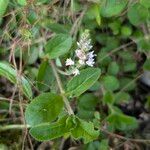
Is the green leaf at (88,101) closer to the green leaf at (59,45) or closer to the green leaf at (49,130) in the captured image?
the green leaf at (59,45)

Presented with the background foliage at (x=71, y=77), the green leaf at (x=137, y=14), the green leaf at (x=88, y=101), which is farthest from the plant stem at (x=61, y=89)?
the green leaf at (x=137, y=14)

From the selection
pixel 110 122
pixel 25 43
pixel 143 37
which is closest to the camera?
pixel 25 43

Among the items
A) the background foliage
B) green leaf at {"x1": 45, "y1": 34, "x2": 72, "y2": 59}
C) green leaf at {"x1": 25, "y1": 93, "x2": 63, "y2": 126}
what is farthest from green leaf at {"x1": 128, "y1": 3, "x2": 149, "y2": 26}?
green leaf at {"x1": 25, "y1": 93, "x2": 63, "y2": 126}

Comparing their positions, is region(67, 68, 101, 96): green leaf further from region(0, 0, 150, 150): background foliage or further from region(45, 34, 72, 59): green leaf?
region(45, 34, 72, 59): green leaf

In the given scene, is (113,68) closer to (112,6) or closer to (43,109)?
(112,6)

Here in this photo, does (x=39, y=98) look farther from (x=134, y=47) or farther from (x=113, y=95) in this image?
(x=134, y=47)

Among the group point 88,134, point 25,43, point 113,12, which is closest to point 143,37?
point 113,12
